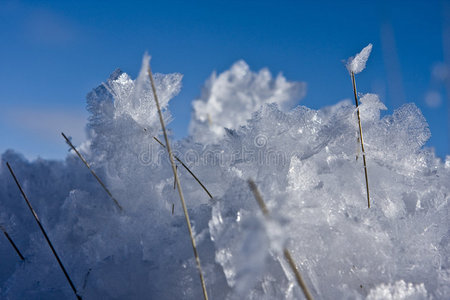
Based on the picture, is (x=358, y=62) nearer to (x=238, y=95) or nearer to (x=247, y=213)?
(x=247, y=213)

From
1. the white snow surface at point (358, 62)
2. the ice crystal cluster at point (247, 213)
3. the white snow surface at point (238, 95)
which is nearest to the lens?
the ice crystal cluster at point (247, 213)

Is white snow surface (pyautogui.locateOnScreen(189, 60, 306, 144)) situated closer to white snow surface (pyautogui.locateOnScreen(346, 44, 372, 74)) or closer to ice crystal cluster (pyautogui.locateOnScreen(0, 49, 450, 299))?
ice crystal cluster (pyautogui.locateOnScreen(0, 49, 450, 299))

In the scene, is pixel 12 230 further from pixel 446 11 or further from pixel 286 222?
pixel 446 11

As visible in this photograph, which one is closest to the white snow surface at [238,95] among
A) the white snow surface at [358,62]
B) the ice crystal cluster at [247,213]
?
the ice crystal cluster at [247,213]

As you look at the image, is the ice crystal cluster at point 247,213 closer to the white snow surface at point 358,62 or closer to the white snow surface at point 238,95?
the white snow surface at point 358,62

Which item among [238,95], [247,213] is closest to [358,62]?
[247,213]

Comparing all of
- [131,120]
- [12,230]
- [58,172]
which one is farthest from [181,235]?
[58,172]

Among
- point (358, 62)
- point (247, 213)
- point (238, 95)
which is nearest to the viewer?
point (247, 213)

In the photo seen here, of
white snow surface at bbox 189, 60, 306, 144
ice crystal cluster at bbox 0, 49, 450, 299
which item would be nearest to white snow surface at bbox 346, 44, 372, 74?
ice crystal cluster at bbox 0, 49, 450, 299

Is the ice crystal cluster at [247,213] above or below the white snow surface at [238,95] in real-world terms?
below
